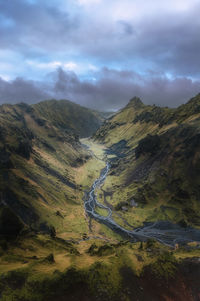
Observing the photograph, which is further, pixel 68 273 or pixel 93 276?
pixel 93 276

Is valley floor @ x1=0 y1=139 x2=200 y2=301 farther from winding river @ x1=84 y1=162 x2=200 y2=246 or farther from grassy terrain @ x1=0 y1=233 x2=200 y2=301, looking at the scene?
winding river @ x1=84 y1=162 x2=200 y2=246

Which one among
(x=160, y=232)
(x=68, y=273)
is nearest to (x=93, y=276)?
(x=68, y=273)

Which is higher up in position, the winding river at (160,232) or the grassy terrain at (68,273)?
the grassy terrain at (68,273)

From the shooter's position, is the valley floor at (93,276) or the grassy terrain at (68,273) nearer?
the grassy terrain at (68,273)

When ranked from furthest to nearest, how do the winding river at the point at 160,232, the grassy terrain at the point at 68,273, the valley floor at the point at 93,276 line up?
the winding river at the point at 160,232 < the valley floor at the point at 93,276 < the grassy terrain at the point at 68,273

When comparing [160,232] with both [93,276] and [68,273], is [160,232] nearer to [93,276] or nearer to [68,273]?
[93,276]

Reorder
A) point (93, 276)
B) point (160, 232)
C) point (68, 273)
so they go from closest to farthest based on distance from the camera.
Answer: point (68, 273) → point (93, 276) → point (160, 232)

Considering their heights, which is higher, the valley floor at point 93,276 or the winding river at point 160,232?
the valley floor at point 93,276

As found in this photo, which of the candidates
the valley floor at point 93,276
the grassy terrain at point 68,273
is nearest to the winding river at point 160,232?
the valley floor at point 93,276

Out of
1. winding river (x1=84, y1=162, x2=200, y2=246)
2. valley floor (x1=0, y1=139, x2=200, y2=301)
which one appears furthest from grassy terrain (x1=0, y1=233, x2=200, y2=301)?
winding river (x1=84, y1=162, x2=200, y2=246)

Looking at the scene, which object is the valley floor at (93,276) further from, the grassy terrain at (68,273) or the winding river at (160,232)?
the winding river at (160,232)

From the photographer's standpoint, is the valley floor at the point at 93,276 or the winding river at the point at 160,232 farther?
the winding river at the point at 160,232

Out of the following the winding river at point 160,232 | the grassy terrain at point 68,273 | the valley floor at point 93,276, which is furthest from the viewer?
the winding river at point 160,232
